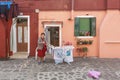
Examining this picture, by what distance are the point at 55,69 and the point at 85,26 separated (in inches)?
188

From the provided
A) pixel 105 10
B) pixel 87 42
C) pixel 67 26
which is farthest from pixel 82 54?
pixel 105 10

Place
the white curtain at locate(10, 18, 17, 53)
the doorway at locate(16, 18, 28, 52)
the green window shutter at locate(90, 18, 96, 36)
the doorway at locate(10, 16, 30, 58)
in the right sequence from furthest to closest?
the doorway at locate(16, 18, 28, 52) → the doorway at locate(10, 16, 30, 58) → the white curtain at locate(10, 18, 17, 53) → the green window shutter at locate(90, 18, 96, 36)

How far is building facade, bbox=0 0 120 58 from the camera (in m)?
15.6

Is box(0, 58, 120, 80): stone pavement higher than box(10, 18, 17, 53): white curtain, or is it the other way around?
box(10, 18, 17, 53): white curtain

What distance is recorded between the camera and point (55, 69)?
12.1m

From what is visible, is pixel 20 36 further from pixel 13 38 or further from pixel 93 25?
pixel 93 25

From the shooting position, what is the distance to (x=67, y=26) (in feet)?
52.0

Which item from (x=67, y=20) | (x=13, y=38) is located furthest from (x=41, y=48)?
(x=13, y=38)

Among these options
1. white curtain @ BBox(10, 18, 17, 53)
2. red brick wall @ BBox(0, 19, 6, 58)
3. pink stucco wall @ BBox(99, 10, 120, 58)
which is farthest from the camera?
white curtain @ BBox(10, 18, 17, 53)

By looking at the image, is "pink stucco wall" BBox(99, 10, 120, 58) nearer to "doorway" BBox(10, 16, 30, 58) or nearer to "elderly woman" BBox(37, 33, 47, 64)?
"elderly woman" BBox(37, 33, 47, 64)

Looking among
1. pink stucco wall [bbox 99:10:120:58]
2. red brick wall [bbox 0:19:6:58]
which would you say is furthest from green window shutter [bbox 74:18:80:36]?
red brick wall [bbox 0:19:6:58]

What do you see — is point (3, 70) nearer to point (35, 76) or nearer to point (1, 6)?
point (35, 76)

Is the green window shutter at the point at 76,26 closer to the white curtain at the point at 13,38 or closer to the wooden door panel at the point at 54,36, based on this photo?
the wooden door panel at the point at 54,36

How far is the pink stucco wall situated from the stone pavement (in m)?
0.98
